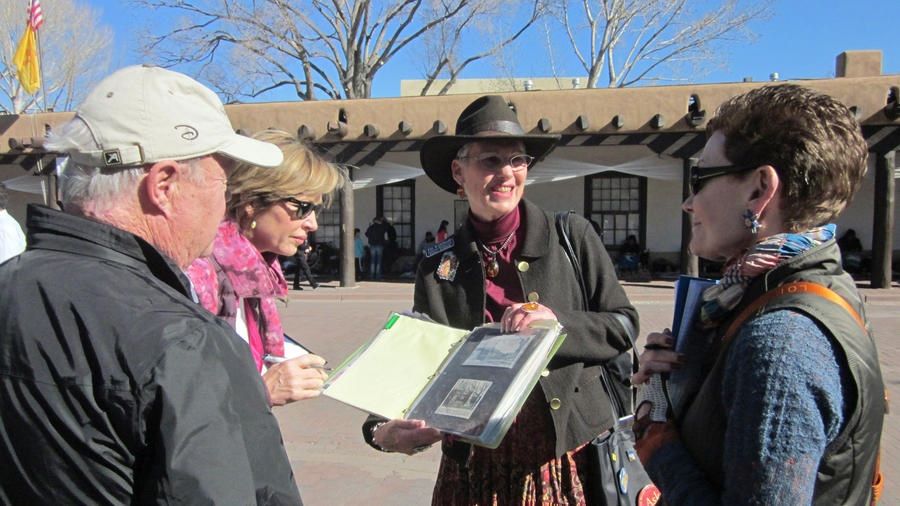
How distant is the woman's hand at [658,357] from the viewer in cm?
152

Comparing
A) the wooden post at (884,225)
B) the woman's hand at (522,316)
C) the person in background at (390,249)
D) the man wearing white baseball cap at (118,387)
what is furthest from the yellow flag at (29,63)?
the wooden post at (884,225)

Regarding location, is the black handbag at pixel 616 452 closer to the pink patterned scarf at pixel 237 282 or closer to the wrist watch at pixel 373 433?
the wrist watch at pixel 373 433

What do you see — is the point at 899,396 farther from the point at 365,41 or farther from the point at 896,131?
the point at 365,41

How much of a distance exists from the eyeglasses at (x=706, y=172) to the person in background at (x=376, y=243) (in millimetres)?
15672

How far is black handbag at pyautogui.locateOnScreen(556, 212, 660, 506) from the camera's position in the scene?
1969 mm

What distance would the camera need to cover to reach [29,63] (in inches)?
Result: 625

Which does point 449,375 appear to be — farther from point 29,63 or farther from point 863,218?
point 29,63

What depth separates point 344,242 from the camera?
14.9 metres

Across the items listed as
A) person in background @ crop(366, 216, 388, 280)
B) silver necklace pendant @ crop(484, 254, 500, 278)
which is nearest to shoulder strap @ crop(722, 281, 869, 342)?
silver necklace pendant @ crop(484, 254, 500, 278)

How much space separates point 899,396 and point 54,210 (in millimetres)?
6808

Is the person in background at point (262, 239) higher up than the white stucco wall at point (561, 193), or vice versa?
the white stucco wall at point (561, 193)

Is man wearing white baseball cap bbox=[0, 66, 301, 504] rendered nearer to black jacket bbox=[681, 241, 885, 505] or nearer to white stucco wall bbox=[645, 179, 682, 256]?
black jacket bbox=[681, 241, 885, 505]

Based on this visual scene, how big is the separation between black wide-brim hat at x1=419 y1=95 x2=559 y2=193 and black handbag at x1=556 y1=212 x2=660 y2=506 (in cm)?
30

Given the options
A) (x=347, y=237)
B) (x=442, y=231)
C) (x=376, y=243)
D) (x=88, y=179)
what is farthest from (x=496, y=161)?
(x=376, y=243)
